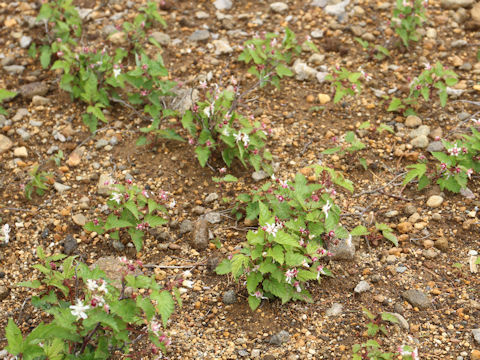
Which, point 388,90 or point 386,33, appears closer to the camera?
point 388,90

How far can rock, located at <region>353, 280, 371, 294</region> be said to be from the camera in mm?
3949

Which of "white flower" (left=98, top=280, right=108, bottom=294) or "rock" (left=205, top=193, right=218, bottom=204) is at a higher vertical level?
"white flower" (left=98, top=280, right=108, bottom=294)

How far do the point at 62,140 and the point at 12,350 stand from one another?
8.26ft

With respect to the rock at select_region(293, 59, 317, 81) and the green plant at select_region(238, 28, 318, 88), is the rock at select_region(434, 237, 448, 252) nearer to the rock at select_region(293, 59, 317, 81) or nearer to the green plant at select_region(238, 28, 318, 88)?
the green plant at select_region(238, 28, 318, 88)

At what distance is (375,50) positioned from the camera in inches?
232

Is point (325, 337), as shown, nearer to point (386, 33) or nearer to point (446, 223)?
point (446, 223)

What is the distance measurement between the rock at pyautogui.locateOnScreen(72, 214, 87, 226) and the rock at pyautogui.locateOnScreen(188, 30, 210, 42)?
252 cm

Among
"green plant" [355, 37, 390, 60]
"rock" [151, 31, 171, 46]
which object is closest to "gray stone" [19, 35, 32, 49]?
"rock" [151, 31, 171, 46]

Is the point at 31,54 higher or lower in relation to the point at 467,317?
higher

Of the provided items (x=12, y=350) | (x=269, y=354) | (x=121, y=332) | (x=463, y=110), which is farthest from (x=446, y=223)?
(x=12, y=350)

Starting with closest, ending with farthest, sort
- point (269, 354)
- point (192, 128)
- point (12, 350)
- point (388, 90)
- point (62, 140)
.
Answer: point (12, 350), point (269, 354), point (192, 128), point (62, 140), point (388, 90)

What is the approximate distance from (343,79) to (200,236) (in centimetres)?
220

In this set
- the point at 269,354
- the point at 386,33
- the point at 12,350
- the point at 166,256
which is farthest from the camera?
the point at 386,33

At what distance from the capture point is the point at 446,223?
441cm
